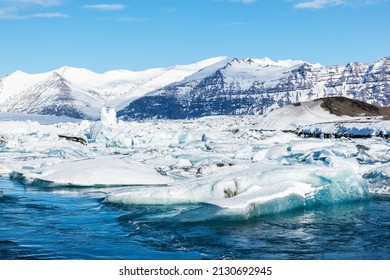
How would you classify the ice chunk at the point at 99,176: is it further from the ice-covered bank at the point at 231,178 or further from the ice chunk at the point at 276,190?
the ice chunk at the point at 276,190

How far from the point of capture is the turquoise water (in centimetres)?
845

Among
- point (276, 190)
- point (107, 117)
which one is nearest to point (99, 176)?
point (276, 190)

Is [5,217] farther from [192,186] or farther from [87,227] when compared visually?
[192,186]

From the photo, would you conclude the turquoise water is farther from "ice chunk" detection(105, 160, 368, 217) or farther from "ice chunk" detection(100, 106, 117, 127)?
"ice chunk" detection(100, 106, 117, 127)

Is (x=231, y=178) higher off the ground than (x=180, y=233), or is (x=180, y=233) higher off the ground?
(x=231, y=178)

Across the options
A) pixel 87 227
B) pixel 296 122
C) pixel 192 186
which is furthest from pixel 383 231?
pixel 296 122

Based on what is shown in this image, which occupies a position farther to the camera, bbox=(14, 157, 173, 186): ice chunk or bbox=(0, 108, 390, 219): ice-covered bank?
bbox=(14, 157, 173, 186): ice chunk

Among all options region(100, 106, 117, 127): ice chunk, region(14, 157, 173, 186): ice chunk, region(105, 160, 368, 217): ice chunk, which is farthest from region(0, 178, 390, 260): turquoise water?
region(100, 106, 117, 127): ice chunk

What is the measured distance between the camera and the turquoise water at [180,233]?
8453 millimetres

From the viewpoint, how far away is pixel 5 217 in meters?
11.5

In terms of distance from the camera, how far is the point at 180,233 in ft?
32.2

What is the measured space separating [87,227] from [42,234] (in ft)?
3.11

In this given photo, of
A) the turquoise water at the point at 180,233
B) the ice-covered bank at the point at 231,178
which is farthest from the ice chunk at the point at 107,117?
the turquoise water at the point at 180,233

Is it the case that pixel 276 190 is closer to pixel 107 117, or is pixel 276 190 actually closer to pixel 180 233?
pixel 180 233
